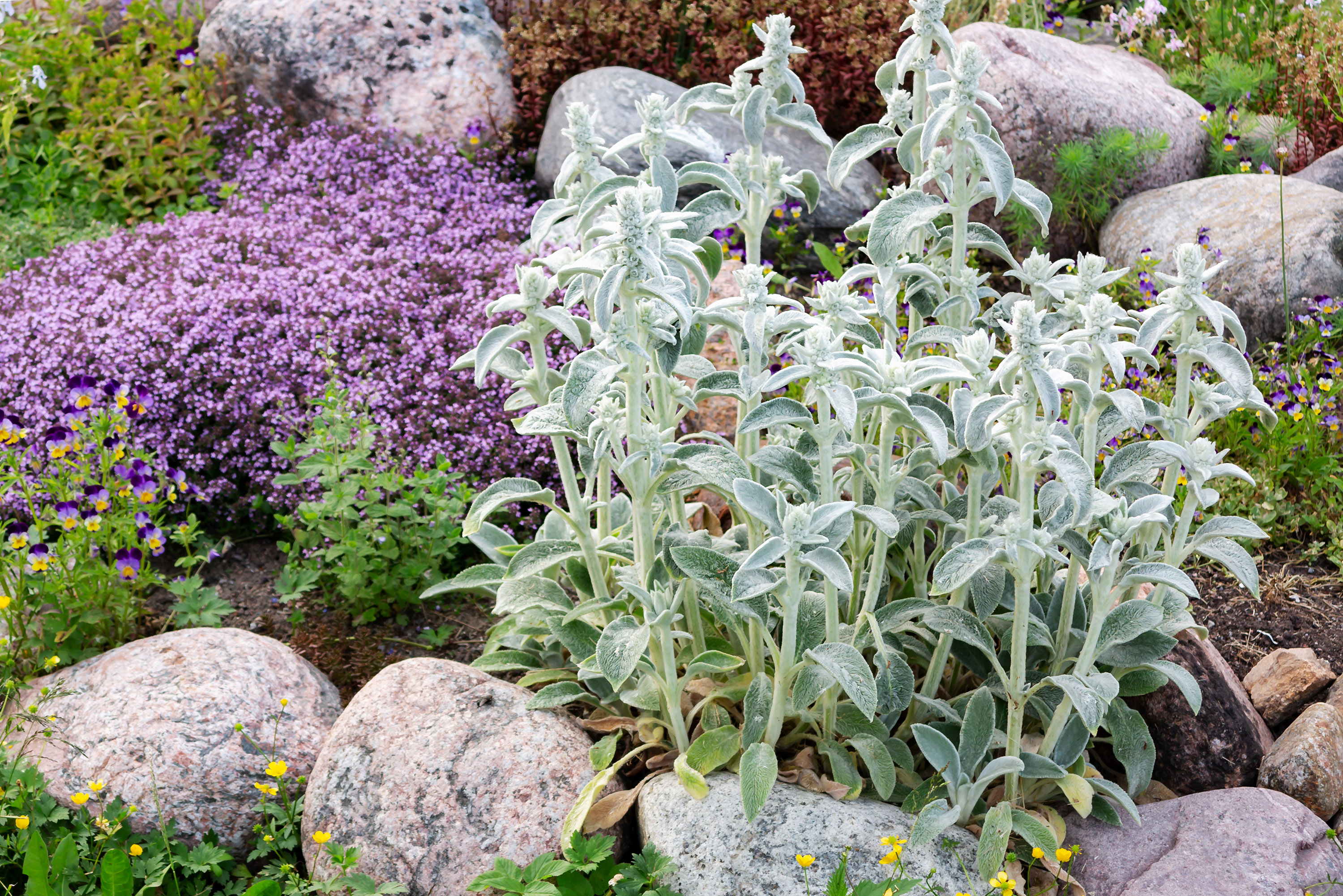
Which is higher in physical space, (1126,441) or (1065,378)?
(1065,378)

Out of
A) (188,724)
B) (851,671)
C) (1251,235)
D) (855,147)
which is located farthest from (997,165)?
(1251,235)

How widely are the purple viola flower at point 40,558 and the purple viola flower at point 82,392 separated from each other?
0.42 m

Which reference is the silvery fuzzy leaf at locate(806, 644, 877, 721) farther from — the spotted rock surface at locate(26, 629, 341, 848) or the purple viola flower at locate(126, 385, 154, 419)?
the purple viola flower at locate(126, 385, 154, 419)

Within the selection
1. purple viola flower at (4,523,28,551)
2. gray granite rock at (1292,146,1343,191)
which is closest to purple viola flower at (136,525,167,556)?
purple viola flower at (4,523,28,551)

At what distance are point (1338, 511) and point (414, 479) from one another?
2.98 meters

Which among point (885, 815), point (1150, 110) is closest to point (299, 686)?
point (885, 815)

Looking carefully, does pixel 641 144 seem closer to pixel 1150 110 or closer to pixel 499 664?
pixel 499 664

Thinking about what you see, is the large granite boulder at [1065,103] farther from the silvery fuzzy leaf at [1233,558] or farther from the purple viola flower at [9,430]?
the purple viola flower at [9,430]

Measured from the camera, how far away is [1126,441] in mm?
3873

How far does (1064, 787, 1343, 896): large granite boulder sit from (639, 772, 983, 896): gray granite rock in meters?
0.29

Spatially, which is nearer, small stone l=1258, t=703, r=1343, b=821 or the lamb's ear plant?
the lamb's ear plant

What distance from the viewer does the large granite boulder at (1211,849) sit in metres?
2.17

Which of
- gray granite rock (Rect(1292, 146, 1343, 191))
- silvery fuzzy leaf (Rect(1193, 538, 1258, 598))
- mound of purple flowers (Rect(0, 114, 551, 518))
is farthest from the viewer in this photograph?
gray granite rock (Rect(1292, 146, 1343, 191))

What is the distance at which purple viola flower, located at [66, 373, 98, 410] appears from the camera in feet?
10.5
